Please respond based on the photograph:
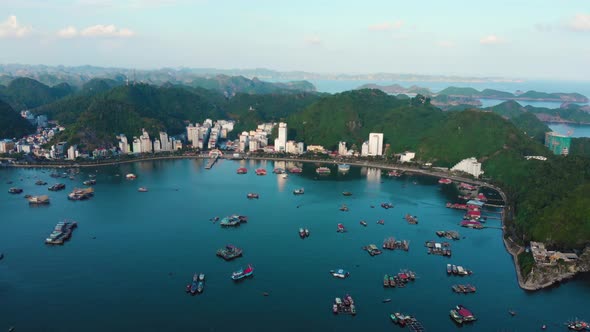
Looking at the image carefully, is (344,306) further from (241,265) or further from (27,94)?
(27,94)

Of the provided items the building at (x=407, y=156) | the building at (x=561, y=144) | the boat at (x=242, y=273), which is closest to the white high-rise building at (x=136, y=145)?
the building at (x=407, y=156)

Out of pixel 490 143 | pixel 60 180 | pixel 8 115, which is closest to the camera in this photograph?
pixel 60 180

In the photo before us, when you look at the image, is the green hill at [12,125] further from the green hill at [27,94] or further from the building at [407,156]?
the building at [407,156]

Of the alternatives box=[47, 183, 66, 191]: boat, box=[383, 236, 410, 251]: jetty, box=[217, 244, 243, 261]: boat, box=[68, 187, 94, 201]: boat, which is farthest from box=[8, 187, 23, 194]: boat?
box=[383, 236, 410, 251]: jetty

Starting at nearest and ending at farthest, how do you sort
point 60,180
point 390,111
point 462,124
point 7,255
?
point 7,255
point 60,180
point 462,124
point 390,111

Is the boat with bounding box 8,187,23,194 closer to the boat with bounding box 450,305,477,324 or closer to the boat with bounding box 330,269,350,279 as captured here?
the boat with bounding box 330,269,350,279

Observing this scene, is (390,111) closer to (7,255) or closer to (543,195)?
(543,195)

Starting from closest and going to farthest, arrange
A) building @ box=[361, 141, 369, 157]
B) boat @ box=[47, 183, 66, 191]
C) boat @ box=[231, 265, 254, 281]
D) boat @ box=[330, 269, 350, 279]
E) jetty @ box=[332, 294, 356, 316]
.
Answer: jetty @ box=[332, 294, 356, 316] → boat @ box=[231, 265, 254, 281] → boat @ box=[330, 269, 350, 279] → boat @ box=[47, 183, 66, 191] → building @ box=[361, 141, 369, 157]

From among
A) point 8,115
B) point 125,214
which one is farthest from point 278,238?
point 8,115
